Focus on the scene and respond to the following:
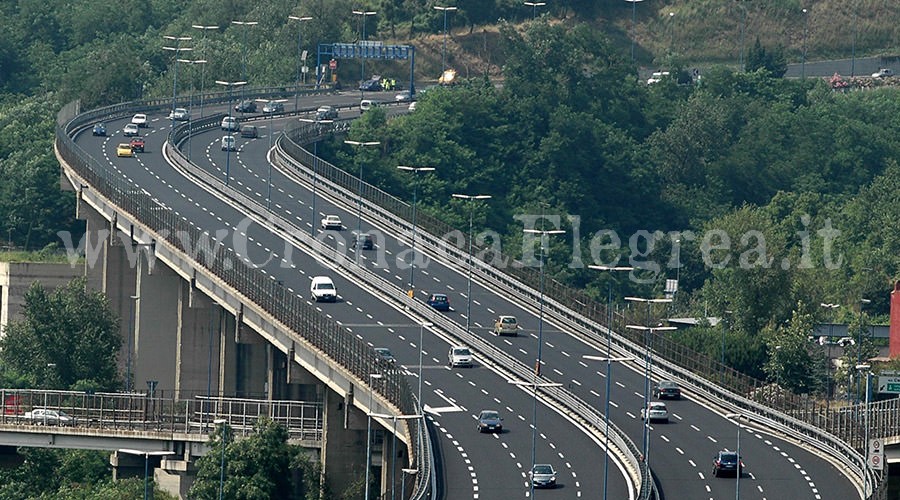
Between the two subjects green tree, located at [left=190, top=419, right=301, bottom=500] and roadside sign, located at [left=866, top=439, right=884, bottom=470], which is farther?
green tree, located at [left=190, top=419, right=301, bottom=500]

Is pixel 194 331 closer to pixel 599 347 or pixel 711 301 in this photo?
pixel 599 347

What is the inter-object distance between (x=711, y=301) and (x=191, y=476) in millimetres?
64527

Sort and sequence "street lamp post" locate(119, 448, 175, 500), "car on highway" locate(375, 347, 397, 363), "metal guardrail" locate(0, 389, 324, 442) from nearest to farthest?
1. "street lamp post" locate(119, 448, 175, 500)
2. "metal guardrail" locate(0, 389, 324, 442)
3. "car on highway" locate(375, 347, 397, 363)

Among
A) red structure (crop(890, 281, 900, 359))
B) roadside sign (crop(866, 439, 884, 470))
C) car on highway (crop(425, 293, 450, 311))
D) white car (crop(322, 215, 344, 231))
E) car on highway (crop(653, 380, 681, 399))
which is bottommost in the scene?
red structure (crop(890, 281, 900, 359))

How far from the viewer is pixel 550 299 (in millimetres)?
162125

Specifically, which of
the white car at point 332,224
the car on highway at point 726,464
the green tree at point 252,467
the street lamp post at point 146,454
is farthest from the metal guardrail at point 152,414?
the white car at point 332,224

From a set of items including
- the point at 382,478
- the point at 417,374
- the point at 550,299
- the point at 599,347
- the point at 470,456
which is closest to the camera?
the point at 470,456

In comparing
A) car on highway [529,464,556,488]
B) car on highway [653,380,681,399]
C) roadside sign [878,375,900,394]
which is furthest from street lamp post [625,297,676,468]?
roadside sign [878,375,900,394]

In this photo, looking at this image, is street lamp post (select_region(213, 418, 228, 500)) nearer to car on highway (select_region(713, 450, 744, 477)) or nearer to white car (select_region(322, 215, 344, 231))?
car on highway (select_region(713, 450, 744, 477))

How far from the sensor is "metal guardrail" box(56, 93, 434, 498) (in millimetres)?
125688

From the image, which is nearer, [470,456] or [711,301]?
[470,456]

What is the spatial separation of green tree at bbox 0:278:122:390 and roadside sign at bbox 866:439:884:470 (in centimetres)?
7016

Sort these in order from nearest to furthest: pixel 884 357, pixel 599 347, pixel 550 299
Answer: pixel 599 347 < pixel 550 299 < pixel 884 357

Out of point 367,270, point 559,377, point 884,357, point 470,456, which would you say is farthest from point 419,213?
point 470,456
